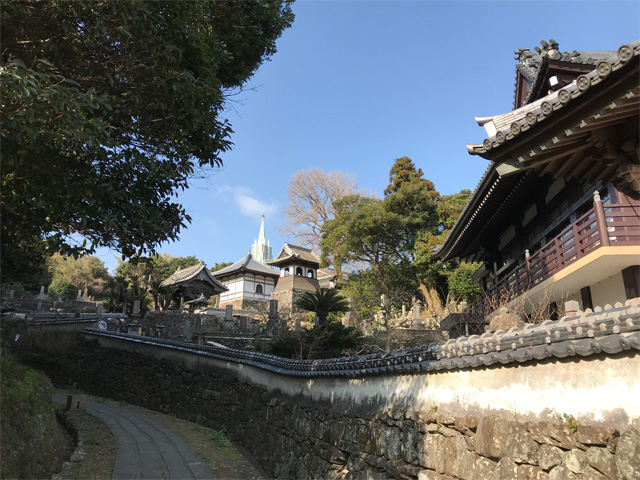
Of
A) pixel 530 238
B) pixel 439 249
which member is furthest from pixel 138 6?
pixel 439 249

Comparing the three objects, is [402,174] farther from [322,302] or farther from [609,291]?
[609,291]

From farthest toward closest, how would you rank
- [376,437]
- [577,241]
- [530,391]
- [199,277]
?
[199,277] < [577,241] < [376,437] < [530,391]

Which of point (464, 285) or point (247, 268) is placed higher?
point (247, 268)

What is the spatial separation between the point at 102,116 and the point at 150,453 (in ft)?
21.6

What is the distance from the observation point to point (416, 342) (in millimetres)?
19938

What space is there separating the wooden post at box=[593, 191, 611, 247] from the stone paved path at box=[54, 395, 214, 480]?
8810 millimetres

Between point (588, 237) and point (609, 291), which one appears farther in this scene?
point (609, 291)

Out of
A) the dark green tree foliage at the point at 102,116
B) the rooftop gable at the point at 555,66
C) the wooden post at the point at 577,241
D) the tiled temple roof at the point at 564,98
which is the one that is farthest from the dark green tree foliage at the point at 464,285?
the tiled temple roof at the point at 564,98

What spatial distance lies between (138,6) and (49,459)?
655 cm

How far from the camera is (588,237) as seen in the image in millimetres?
9180

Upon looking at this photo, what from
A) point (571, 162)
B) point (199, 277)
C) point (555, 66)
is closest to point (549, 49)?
point (555, 66)

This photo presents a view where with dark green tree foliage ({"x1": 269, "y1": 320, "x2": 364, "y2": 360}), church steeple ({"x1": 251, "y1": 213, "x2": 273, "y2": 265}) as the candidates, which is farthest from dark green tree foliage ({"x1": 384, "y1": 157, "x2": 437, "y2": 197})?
church steeple ({"x1": 251, "y1": 213, "x2": 273, "y2": 265})

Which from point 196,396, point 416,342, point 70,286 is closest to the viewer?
point 196,396

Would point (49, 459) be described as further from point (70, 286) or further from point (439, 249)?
point (70, 286)
